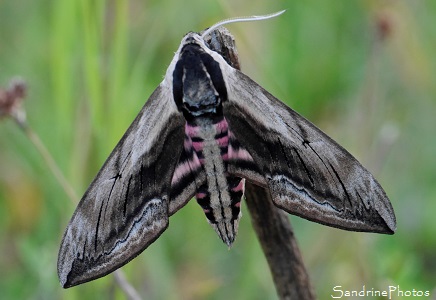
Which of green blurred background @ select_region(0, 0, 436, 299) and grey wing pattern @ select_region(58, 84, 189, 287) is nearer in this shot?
grey wing pattern @ select_region(58, 84, 189, 287)

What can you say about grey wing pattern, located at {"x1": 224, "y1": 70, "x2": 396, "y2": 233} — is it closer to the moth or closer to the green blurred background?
the moth

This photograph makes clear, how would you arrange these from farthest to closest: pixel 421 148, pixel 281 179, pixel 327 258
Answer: pixel 421 148 → pixel 327 258 → pixel 281 179

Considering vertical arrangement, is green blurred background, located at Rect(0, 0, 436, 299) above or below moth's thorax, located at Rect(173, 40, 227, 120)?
below

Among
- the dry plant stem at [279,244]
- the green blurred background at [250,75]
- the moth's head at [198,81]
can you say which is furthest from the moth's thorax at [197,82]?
the green blurred background at [250,75]

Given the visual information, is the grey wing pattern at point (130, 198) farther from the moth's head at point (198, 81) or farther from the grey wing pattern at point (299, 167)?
the grey wing pattern at point (299, 167)

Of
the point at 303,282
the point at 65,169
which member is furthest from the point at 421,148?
the point at 303,282

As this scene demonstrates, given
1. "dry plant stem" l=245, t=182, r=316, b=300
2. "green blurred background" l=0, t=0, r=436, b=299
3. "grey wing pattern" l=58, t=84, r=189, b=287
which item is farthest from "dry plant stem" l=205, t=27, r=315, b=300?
"green blurred background" l=0, t=0, r=436, b=299

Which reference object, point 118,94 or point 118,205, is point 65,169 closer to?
point 118,94
